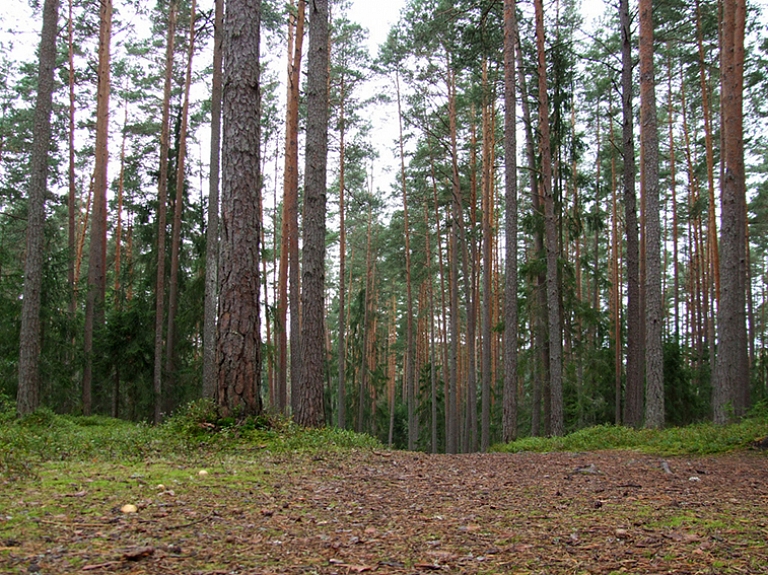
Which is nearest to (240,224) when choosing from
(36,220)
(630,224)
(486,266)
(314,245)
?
(314,245)

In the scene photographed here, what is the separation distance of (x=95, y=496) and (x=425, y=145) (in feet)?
71.9

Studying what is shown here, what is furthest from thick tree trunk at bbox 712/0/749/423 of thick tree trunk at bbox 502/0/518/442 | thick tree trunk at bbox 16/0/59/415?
thick tree trunk at bbox 16/0/59/415

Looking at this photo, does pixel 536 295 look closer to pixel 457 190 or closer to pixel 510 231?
pixel 510 231

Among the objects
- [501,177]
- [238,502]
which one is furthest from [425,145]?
[238,502]

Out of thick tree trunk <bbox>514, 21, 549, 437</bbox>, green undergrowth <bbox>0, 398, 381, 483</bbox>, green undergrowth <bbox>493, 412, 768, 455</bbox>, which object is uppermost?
thick tree trunk <bbox>514, 21, 549, 437</bbox>

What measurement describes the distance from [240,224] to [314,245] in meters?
2.41

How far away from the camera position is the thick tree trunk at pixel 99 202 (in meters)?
16.6

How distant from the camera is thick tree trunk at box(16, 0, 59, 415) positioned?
11.5 meters

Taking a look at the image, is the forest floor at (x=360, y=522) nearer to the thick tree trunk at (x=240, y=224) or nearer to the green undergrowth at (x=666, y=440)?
the thick tree trunk at (x=240, y=224)

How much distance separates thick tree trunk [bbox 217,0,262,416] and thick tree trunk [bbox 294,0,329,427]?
2140 mm

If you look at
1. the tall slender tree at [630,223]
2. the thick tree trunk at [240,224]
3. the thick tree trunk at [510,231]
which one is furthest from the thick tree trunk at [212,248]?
the tall slender tree at [630,223]

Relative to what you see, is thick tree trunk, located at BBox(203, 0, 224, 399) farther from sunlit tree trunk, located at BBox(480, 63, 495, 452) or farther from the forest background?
sunlit tree trunk, located at BBox(480, 63, 495, 452)

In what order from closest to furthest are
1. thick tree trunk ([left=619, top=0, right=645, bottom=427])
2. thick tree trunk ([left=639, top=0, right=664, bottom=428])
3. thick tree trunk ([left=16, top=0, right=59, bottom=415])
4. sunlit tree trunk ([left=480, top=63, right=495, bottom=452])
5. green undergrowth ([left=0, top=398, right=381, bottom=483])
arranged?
green undergrowth ([left=0, top=398, right=381, bottom=483]) → thick tree trunk ([left=16, top=0, right=59, bottom=415]) → thick tree trunk ([left=639, top=0, right=664, bottom=428]) → thick tree trunk ([left=619, top=0, right=645, bottom=427]) → sunlit tree trunk ([left=480, top=63, right=495, bottom=452])

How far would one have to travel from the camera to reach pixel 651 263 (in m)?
11.9
